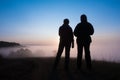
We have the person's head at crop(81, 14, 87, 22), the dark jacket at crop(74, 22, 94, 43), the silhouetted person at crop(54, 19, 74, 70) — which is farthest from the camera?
the silhouetted person at crop(54, 19, 74, 70)

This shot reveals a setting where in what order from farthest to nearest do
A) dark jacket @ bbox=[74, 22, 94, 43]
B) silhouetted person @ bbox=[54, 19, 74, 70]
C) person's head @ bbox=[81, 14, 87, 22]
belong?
silhouetted person @ bbox=[54, 19, 74, 70], dark jacket @ bbox=[74, 22, 94, 43], person's head @ bbox=[81, 14, 87, 22]

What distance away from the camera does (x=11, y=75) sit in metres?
12.1

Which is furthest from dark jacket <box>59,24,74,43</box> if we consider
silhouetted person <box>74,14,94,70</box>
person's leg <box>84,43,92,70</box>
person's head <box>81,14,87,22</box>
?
person's leg <box>84,43,92,70</box>

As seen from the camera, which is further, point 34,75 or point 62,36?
point 62,36

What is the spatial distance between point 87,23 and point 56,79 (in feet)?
13.5

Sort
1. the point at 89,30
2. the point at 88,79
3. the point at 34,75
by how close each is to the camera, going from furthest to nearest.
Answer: the point at 89,30, the point at 34,75, the point at 88,79

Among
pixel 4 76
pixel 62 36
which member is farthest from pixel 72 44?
pixel 4 76

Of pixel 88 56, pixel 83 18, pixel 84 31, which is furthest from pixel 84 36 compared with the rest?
pixel 88 56

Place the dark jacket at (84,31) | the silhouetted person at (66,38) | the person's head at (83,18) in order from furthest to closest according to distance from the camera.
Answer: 1. the silhouetted person at (66,38)
2. the dark jacket at (84,31)
3. the person's head at (83,18)

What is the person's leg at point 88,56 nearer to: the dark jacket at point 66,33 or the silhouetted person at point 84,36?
the silhouetted person at point 84,36

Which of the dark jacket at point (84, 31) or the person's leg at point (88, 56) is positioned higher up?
the dark jacket at point (84, 31)

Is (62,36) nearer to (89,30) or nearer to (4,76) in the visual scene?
(89,30)

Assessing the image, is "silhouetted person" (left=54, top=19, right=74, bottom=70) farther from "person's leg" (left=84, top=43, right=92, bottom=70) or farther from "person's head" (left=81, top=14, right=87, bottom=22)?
"person's leg" (left=84, top=43, right=92, bottom=70)

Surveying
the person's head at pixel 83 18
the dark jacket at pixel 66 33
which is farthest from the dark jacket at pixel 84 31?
the dark jacket at pixel 66 33
